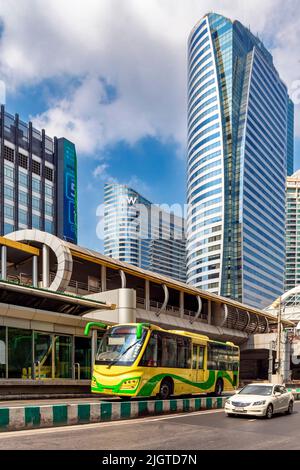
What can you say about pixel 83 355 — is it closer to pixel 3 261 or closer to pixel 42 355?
pixel 42 355

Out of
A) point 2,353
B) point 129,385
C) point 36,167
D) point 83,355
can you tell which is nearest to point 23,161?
point 36,167

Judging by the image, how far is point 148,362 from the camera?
66.7ft

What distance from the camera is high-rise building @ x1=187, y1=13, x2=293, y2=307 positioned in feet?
550

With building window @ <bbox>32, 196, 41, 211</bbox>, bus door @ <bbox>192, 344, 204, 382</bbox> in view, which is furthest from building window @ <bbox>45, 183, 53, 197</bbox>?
bus door @ <bbox>192, 344, 204, 382</bbox>

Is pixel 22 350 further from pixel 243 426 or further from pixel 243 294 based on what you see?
pixel 243 294

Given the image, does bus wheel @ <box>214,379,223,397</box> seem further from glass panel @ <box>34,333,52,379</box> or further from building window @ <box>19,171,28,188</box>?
building window @ <box>19,171,28,188</box>

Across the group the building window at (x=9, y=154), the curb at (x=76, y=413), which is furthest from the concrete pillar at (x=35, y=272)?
the building window at (x=9, y=154)

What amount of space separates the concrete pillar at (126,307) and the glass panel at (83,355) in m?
3.60

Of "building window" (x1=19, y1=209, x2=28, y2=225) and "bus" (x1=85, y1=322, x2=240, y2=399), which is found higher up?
"building window" (x1=19, y1=209, x2=28, y2=225)

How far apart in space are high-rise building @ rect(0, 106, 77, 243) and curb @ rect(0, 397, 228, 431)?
8532 centimetres

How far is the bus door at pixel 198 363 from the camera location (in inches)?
973

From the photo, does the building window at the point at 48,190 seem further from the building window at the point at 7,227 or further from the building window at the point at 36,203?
the building window at the point at 7,227
